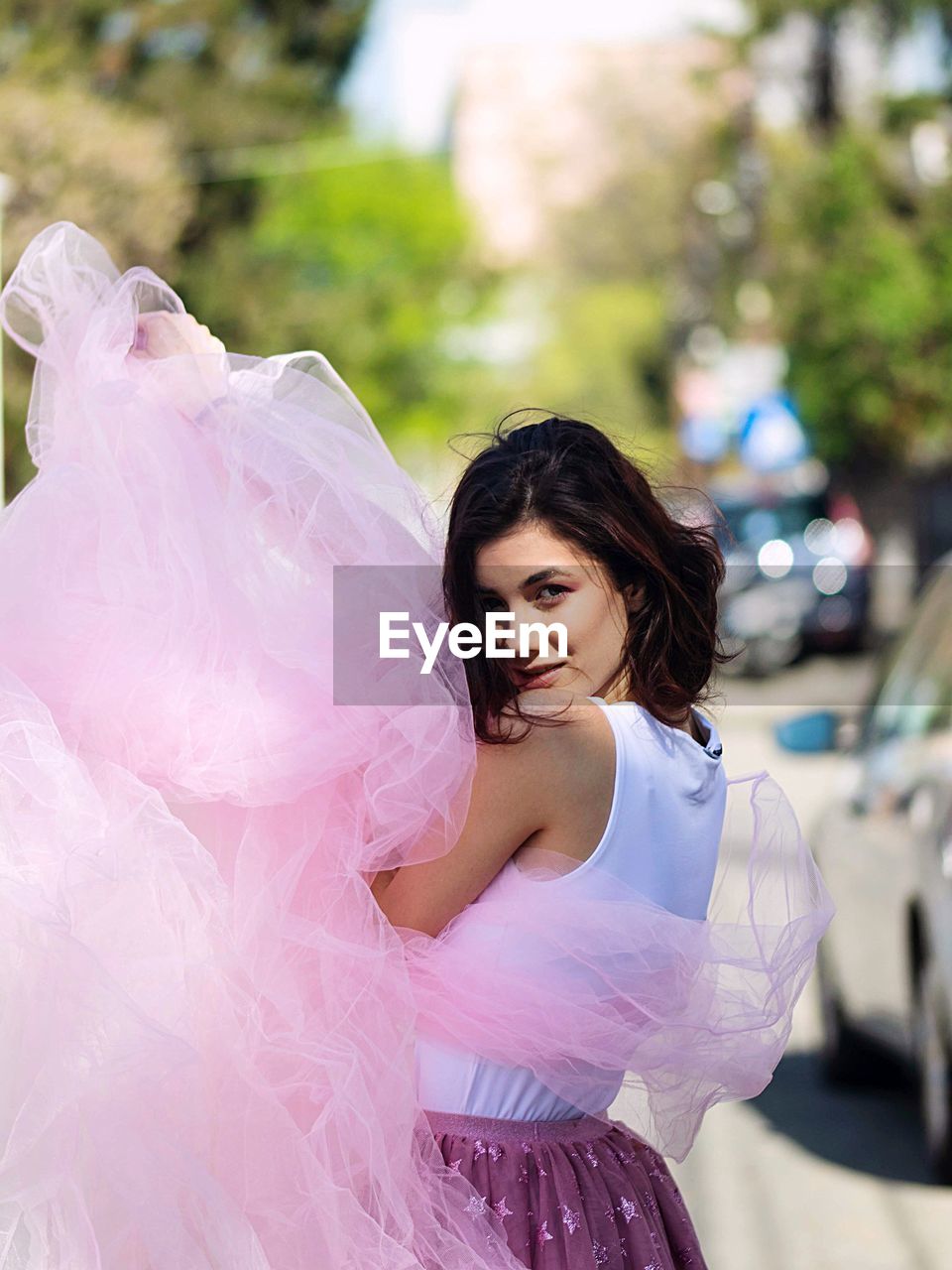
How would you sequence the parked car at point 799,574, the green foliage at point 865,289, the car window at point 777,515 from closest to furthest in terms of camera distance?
the parked car at point 799,574, the car window at point 777,515, the green foliage at point 865,289

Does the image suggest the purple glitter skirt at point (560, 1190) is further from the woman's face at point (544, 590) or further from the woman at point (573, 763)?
the woman's face at point (544, 590)

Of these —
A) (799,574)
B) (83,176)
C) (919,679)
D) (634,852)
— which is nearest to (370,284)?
(799,574)

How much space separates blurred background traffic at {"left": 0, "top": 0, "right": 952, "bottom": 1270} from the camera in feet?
19.7

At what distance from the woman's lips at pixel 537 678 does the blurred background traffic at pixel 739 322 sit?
33 cm

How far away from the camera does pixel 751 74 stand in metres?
32.1

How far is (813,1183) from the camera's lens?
601 centimetres

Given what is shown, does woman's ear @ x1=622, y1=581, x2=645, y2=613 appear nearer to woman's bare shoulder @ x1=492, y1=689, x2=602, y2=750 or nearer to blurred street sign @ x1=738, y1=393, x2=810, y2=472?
woman's bare shoulder @ x1=492, y1=689, x2=602, y2=750

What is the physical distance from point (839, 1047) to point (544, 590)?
5.46 m

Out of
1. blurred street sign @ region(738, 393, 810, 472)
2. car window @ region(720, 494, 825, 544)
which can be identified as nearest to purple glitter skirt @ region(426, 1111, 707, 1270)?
car window @ region(720, 494, 825, 544)

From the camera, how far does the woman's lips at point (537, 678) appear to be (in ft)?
7.06

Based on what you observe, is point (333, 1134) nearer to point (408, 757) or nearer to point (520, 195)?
point (408, 757)

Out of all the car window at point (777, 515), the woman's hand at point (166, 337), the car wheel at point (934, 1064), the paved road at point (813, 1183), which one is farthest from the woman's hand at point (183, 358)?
the car window at point (777, 515)

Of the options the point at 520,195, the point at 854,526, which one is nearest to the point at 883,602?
the point at 854,526

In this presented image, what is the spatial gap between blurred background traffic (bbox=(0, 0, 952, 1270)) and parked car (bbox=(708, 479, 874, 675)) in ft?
0.17
